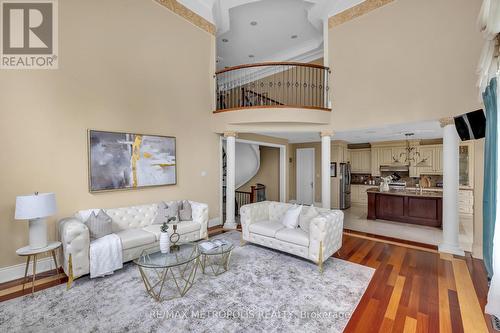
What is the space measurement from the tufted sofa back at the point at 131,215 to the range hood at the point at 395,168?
8.41 metres

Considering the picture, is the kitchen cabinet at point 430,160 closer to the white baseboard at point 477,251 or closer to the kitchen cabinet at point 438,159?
the kitchen cabinet at point 438,159

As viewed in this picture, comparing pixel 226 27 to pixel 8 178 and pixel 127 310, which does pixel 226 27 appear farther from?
pixel 127 310

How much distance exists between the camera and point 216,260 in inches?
142

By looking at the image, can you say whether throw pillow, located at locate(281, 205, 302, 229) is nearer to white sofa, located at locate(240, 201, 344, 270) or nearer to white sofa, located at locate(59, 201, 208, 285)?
white sofa, located at locate(240, 201, 344, 270)

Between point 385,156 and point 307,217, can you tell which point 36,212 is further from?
point 385,156

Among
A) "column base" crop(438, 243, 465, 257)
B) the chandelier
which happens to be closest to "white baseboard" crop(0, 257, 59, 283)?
"column base" crop(438, 243, 465, 257)

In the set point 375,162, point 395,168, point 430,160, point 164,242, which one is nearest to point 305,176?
point 375,162

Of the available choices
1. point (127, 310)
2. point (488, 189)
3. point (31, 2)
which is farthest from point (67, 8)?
point (488, 189)

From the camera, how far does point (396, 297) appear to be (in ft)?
8.75

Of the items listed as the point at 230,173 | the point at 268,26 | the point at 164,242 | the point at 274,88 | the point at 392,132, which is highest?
the point at 268,26

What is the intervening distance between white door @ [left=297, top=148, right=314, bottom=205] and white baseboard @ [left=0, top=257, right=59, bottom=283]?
25.9 feet

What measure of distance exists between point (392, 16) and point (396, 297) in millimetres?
5144

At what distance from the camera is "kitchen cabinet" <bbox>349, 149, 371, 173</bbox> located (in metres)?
9.12

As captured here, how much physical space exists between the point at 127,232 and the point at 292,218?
9.15 ft
